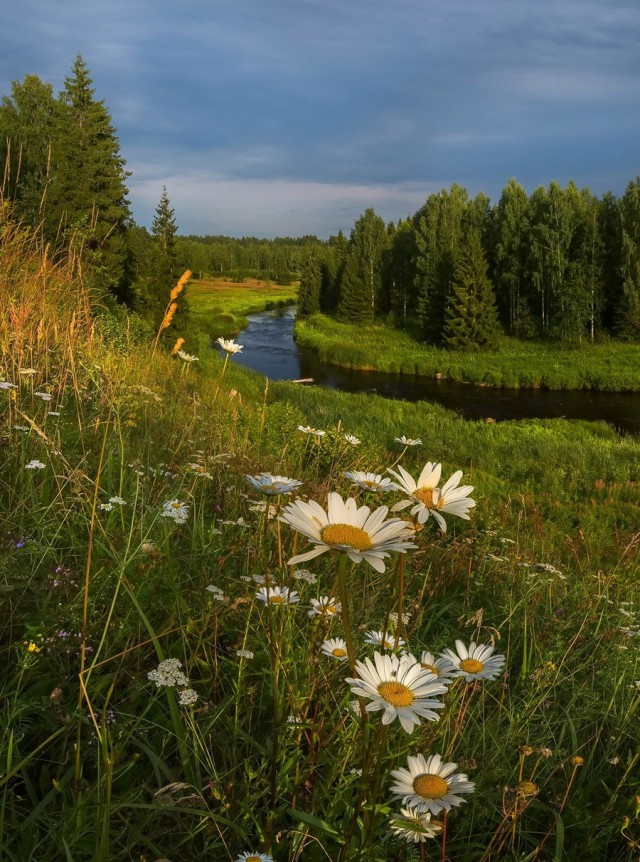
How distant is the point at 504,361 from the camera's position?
105ft

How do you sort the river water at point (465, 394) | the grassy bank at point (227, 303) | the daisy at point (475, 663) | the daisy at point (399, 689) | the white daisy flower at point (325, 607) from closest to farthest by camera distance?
the daisy at point (399, 689) < the daisy at point (475, 663) < the white daisy flower at point (325, 607) < the river water at point (465, 394) < the grassy bank at point (227, 303)

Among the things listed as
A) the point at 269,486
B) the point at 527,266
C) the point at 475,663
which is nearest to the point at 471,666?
the point at 475,663

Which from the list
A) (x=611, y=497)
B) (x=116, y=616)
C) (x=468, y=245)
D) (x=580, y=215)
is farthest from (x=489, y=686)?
(x=580, y=215)

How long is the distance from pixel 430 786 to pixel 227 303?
7224 cm

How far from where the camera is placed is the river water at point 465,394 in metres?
23.6

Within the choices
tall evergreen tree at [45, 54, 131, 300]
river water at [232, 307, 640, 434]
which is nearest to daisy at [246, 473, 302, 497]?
river water at [232, 307, 640, 434]

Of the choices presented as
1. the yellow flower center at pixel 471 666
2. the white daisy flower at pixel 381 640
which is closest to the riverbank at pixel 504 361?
the white daisy flower at pixel 381 640

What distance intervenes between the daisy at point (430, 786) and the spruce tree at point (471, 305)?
1395 inches

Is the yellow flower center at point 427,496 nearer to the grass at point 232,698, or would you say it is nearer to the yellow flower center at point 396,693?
the grass at point 232,698

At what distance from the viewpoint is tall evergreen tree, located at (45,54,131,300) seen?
82.5 feet

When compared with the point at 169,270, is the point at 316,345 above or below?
below

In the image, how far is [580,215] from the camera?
3594cm

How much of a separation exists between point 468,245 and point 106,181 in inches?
787

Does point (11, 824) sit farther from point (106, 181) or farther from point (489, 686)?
point (106, 181)
